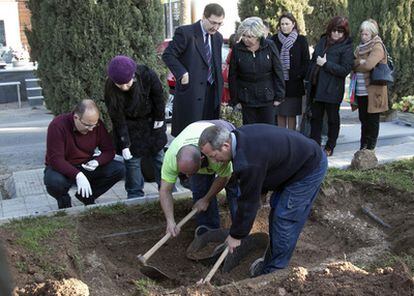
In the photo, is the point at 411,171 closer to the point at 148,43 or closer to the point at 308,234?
the point at 308,234

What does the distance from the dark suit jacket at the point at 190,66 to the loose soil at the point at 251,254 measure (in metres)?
1.03

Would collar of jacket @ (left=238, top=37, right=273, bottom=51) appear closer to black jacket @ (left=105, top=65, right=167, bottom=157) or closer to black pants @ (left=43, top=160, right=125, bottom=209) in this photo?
black jacket @ (left=105, top=65, right=167, bottom=157)

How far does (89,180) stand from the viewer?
17.2 feet

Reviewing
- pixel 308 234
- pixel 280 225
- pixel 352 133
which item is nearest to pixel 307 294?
pixel 280 225

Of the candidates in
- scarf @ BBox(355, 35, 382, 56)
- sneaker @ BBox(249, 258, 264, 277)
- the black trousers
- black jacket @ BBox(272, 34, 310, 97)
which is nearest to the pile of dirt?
sneaker @ BBox(249, 258, 264, 277)

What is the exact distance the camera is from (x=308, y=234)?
4.95 meters

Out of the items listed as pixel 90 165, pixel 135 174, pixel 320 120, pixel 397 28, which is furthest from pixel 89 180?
pixel 397 28

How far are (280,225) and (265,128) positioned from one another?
84 centimetres

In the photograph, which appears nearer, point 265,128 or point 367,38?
point 265,128

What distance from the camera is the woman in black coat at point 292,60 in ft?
20.9

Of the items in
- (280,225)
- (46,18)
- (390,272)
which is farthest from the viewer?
(46,18)

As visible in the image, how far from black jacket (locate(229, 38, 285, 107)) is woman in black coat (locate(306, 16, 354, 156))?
761 mm

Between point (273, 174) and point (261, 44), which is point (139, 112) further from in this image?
point (273, 174)

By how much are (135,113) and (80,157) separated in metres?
0.71
